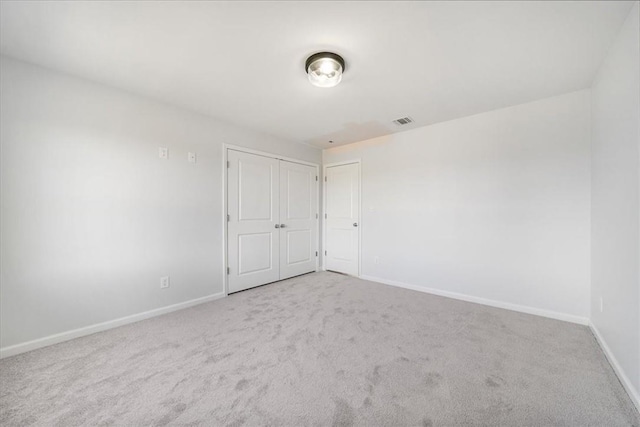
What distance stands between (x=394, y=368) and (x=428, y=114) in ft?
9.12

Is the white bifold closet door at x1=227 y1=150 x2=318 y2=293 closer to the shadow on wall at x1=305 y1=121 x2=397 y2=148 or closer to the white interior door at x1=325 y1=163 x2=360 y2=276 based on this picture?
the white interior door at x1=325 y1=163 x2=360 y2=276

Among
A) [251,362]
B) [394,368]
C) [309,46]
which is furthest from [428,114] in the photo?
[251,362]

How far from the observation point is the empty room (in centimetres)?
150

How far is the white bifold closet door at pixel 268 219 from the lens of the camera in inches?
135

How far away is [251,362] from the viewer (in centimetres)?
185

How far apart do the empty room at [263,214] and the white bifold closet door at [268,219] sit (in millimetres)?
51

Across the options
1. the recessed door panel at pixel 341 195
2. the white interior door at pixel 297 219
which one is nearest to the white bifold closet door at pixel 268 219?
the white interior door at pixel 297 219

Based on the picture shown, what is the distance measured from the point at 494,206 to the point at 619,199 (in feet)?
3.91

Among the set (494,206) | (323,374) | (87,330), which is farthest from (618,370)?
(87,330)

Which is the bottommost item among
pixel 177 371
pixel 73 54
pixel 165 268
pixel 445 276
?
pixel 177 371

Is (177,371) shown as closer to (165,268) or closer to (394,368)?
(165,268)

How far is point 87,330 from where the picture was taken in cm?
227

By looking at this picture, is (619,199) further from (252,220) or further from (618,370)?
(252,220)

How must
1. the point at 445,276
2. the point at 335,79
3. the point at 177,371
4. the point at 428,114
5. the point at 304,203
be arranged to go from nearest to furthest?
the point at 177,371
the point at 335,79
the point at 428,114
the point at 445,276
the point at 304,203
